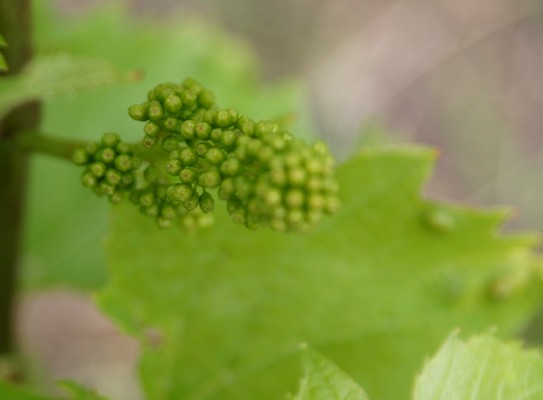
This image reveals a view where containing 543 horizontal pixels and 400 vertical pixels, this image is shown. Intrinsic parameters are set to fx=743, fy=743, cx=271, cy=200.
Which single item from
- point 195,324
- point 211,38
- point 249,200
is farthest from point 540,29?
point 249,200

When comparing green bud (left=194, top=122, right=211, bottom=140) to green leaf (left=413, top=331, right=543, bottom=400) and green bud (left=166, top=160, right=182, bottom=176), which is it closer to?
green bud (left=166, top=160, right=182, bottom=176)

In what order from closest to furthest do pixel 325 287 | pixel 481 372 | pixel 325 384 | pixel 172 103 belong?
pixel 172 103 < pixel 325 384 < pixel 481 372 < pixel 325 287

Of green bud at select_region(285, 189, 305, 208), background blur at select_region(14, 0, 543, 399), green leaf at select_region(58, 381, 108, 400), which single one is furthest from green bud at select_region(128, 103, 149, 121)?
background blur at select_region(14, 0, 543, 399)

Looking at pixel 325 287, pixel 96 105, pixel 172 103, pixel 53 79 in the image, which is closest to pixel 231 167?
pixel 172 103

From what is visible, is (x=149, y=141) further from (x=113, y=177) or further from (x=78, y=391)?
(x=78, y=391)

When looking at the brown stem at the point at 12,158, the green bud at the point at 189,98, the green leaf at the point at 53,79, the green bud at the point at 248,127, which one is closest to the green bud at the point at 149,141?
the green bud at the point at 189,98

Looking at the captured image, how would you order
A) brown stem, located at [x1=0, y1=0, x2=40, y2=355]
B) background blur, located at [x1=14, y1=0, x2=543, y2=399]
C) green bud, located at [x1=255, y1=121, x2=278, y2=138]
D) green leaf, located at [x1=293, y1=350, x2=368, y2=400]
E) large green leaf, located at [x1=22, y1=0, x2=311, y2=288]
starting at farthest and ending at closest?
background blur, located at [x1=14, y1=0, x2=543, y2=399], large green leaf, located at [x1=22, y1=0, x2=311, y2=288], brown stem, located at [x1=0, y1=0, x2=40, y2=355], green leaf, located at [x1=293, y1=350, x2=368, y2=400], green bud, located at [x1=255, y1=121, x2=278, y2=138]

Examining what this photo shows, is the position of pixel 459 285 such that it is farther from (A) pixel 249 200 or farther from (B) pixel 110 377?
(B) pixel 110 377
